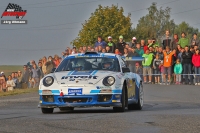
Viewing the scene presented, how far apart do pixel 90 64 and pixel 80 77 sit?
1.13 meters

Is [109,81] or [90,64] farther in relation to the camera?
[90,64]

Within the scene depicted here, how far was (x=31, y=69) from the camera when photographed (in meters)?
33.8

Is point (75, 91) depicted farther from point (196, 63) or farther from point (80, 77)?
point (196, 63)

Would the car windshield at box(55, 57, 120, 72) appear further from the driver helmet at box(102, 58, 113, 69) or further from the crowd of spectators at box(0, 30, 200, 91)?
the crowd of spectators at box(0, 30, 200, 91)

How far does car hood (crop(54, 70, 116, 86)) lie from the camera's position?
45.6ft

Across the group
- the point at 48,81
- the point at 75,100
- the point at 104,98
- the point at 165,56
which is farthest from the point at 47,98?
the point at 165,56

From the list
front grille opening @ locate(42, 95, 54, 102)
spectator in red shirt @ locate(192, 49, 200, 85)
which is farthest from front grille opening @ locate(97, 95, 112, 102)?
spectator in red shirt @ locate(192, 49, 200, 85)

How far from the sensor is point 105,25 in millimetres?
86062

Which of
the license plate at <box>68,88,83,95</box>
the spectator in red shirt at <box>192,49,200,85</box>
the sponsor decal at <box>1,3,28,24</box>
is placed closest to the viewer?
the license plate at <box>68,88,83,95</box>

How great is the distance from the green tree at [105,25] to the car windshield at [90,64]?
224 feet

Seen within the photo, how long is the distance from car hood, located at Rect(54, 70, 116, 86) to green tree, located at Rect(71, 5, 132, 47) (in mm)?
69463

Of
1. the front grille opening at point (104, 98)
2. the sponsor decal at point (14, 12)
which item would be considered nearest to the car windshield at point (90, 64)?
the front grille opening at point (104, 98)

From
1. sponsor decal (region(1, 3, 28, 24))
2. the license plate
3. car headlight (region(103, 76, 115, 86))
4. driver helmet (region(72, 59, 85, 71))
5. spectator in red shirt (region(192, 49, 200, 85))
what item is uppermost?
sponsor decal (region(1, 3, 28, 24))

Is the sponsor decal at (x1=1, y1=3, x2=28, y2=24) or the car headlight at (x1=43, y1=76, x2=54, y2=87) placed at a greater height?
the sponsor decal at (x1=1, y1=3, x2=28, y2=24)
